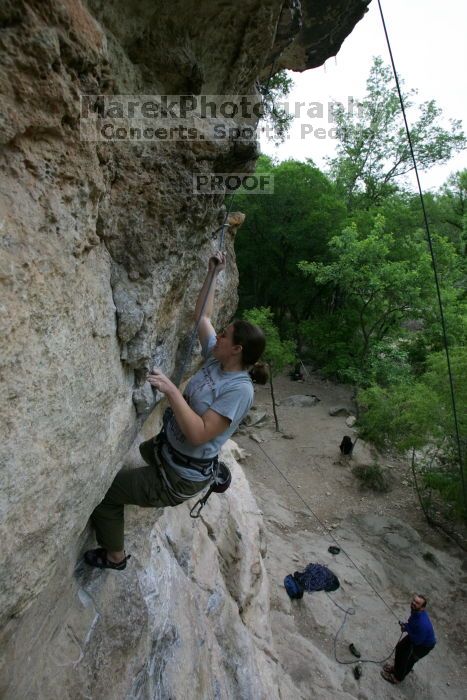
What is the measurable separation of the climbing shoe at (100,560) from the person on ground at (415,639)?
5073 millimetres

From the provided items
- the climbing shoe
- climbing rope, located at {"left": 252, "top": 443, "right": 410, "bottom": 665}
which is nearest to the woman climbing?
the climbing shoe

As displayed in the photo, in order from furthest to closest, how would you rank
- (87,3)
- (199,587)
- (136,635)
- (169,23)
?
(199,587), (136,635), (169,23), (87,3)

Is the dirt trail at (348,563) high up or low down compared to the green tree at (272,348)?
down

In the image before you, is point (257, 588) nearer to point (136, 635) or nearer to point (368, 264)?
point (136, 635)

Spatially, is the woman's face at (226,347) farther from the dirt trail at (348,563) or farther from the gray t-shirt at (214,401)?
the dirt trail at (348,563)

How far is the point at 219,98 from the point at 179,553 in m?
4.78

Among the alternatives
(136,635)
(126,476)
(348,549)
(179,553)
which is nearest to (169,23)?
(126,476)

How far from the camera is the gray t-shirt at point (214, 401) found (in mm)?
2525

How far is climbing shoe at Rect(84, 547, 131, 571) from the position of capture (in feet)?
10.7

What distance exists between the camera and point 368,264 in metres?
15.0

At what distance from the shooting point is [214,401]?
8.47 ft

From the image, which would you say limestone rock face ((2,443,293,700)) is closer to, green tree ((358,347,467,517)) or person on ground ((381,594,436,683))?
person on ground ((381,594,436,683))

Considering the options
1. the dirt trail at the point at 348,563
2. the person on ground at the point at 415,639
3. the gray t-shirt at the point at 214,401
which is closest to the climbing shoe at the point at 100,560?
the gray t-shirt at the point at 214,401

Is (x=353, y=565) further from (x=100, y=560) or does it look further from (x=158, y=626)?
(x=100, y=560)
